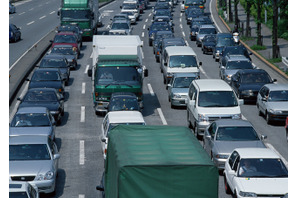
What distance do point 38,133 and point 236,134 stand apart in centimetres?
729

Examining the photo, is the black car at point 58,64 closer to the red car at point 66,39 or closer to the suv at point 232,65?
the red car at point 66,39

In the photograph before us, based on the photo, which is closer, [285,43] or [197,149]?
[197,149]

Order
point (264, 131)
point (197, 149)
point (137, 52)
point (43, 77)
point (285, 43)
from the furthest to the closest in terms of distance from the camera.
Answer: point (285, 43) → point (43, 77) → point (137, 52) → point (264, 131) → point (197, 149)

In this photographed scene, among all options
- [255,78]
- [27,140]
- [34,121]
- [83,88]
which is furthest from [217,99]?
[83,88]

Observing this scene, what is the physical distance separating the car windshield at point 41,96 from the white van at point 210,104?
6.67 m

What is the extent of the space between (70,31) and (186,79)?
21.8m

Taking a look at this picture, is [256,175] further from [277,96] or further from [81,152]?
[277,96]

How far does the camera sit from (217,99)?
1150 inches

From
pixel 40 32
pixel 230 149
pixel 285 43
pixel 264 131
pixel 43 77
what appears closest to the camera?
pixel 230 149

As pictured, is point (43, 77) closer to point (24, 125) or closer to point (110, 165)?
point (24, 125)

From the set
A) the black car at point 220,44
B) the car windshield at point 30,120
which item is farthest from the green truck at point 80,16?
the car windshield at point 30,120

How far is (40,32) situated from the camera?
Result: 222ft

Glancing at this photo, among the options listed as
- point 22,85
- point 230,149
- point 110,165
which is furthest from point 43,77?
point 110,165

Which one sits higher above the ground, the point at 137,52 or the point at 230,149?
the point at 137,52
